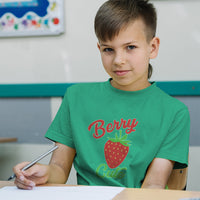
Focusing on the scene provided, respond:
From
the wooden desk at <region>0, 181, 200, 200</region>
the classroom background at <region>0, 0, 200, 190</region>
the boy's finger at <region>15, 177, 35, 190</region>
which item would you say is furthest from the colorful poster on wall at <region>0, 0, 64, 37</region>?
the wooden desk at <region>0, 181, 200, 200</region>

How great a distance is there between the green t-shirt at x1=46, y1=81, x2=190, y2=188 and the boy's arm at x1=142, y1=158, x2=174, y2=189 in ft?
0.05

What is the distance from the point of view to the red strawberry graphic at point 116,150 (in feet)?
3.46

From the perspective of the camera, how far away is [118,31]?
1.04 metres

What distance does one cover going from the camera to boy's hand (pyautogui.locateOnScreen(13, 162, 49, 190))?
0.85 metres

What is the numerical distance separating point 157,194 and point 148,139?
0.34 meters

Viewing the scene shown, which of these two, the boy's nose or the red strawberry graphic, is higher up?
the boy's nose

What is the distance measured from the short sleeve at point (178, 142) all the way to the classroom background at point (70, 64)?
26.6 inches

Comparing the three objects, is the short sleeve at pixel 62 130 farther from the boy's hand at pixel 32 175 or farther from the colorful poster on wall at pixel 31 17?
the colorful poster on wall at pixel 31 17

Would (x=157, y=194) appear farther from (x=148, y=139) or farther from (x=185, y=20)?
(x=185, y=20)

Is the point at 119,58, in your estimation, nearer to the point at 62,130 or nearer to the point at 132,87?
the point at 132,87

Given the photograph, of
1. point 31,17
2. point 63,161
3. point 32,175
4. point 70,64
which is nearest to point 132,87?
point 63,161

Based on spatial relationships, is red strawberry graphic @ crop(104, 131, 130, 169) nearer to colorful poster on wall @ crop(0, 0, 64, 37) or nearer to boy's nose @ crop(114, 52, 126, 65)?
boy's nose @ crop(114, 52, 126, 65)

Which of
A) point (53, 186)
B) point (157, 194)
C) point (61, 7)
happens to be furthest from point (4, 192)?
point (61, 7)

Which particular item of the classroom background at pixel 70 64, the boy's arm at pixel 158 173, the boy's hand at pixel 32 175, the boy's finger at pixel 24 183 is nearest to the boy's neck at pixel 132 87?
the boy's arm at pixel 158 173
